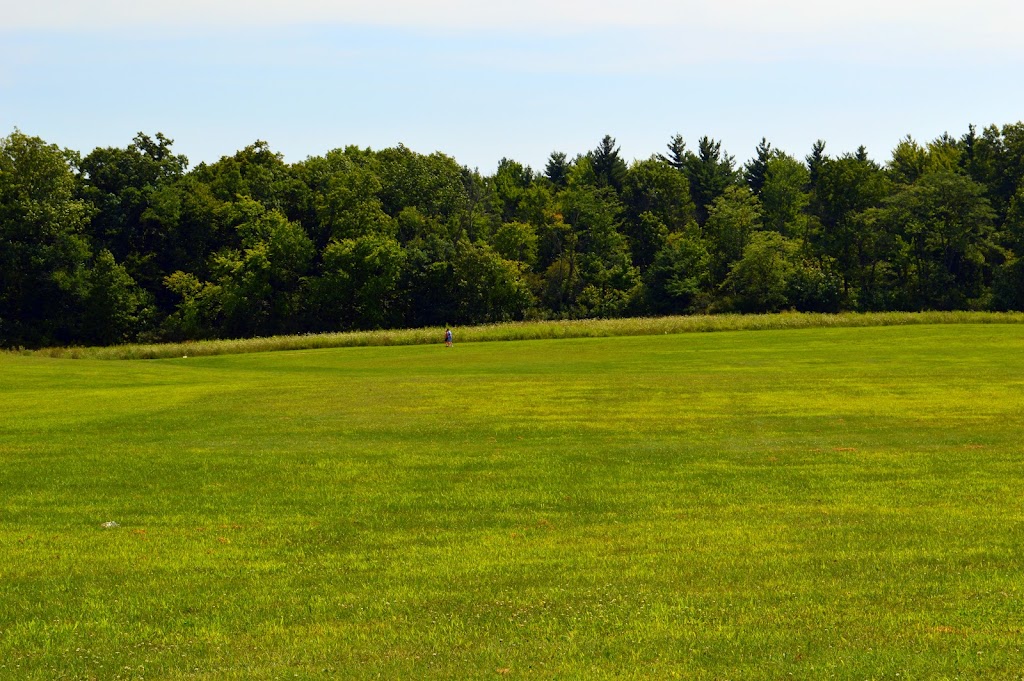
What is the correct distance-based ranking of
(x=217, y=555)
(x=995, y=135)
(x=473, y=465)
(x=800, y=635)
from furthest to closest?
1. (x=995, y=135)
2. (x=473, y=465)
3. (x=217, y=555)
4. (x=800, y=635)

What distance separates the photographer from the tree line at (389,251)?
381ft

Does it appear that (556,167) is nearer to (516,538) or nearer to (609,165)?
(609,165)

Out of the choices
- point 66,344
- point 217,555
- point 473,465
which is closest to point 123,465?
point 473,465

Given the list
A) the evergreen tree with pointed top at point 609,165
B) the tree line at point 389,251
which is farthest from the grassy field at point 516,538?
the evergreen tree with pointed top at point 609,165

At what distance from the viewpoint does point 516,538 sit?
1627cm

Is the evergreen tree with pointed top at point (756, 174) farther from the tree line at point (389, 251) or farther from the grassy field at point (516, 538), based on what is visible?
the grassy field at point (516, 538)

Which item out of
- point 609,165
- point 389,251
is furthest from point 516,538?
point 609,165

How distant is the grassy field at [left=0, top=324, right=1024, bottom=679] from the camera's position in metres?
10.9

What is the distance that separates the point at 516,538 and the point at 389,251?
110315 mm

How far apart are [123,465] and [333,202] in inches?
4432

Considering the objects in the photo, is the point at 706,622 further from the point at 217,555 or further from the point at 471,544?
the point at 217,555

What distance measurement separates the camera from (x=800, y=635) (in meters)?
11.1

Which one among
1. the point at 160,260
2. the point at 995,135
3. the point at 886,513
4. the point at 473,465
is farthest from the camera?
the point at 995,135

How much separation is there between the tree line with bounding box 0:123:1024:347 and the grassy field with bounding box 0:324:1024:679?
285 ft
